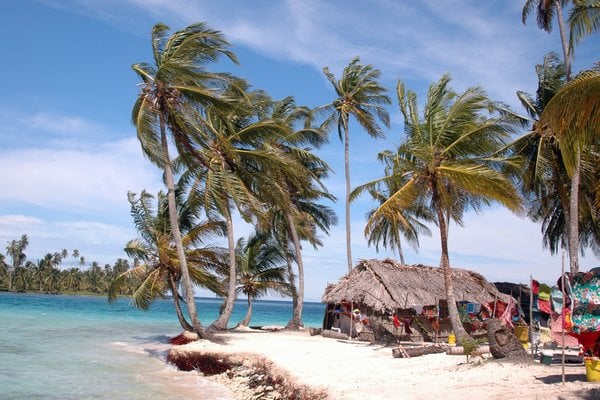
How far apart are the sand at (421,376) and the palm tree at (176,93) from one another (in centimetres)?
572

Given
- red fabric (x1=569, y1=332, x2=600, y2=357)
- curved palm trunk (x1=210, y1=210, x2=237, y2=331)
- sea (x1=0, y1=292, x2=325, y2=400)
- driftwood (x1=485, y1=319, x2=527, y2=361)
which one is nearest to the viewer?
red fabric (x1=569, y1=332, x2=600, y2=357)

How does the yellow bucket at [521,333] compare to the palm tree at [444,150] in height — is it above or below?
below

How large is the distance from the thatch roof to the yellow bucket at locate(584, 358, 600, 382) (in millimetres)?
9164

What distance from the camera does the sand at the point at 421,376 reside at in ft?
25.8

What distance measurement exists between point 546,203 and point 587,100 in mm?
14617

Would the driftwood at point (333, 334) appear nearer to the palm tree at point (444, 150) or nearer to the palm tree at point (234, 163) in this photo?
the palm tree at point (234, 163)

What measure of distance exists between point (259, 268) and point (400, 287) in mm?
8622

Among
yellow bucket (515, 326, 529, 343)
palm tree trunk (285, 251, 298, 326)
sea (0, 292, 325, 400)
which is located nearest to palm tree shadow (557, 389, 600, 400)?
yellow bucket (515, 326, 529, 343)

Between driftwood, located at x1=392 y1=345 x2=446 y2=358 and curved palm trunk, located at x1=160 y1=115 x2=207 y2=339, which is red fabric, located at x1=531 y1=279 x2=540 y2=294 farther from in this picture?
curved palm trunk, located at x1=160 y1=115 x2=207 y2=339

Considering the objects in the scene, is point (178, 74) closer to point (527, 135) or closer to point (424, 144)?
point (424, 144)

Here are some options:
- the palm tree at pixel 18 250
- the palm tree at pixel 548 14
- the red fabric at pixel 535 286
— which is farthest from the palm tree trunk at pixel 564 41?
the palm tree at pixel 18 250

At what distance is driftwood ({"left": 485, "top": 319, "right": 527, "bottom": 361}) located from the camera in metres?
10.1

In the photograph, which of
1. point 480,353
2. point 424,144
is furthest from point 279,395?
point 424,144

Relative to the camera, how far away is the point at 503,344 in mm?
10312
